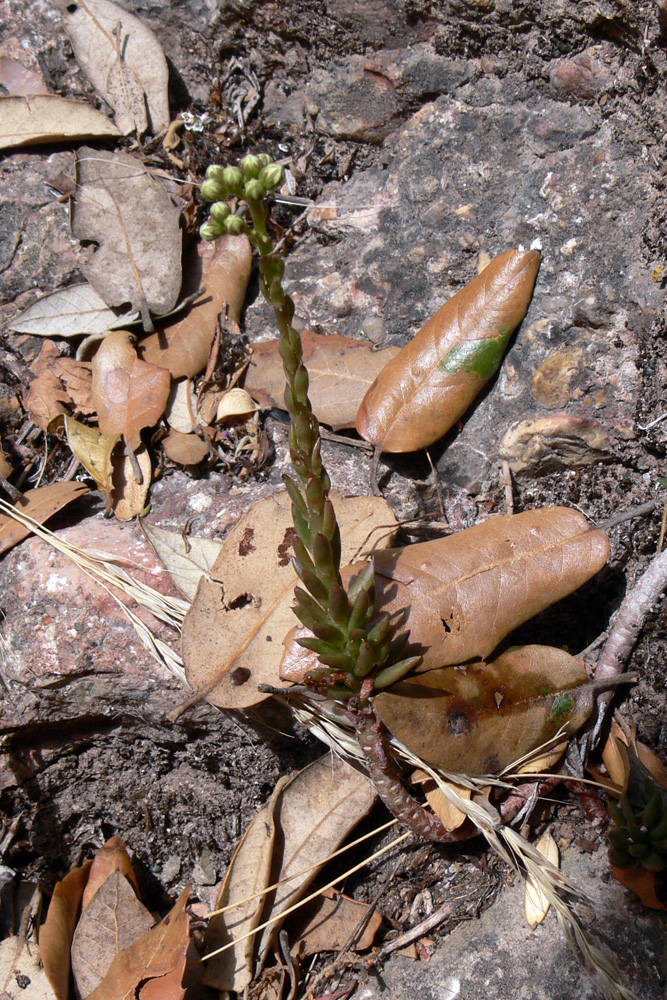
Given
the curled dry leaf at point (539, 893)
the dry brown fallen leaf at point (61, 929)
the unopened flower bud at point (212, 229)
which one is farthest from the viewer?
the dry brown fallen leaf at point (61, 929)

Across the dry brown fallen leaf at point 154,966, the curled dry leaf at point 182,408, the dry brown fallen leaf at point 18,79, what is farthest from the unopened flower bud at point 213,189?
the dry brown fallen leaf at point 18,79

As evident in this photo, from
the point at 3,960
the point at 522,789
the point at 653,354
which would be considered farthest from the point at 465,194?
the point at 3,960

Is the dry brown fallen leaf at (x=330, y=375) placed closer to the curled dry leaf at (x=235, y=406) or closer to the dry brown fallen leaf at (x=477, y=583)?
the curled dry leaf at (x=235, y=406)

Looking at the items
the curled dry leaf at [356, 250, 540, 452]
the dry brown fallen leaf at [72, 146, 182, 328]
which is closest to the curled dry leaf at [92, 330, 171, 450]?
the dry brown fallen leaf at [72, 146, 182, 328]

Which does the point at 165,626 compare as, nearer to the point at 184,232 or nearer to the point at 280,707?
the point at 280,707

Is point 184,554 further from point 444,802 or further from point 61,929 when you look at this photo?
point 61,929

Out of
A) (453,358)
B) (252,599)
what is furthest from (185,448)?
(453,358)

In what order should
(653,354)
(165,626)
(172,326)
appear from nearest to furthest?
(653,354), (165,626), (172,326)
